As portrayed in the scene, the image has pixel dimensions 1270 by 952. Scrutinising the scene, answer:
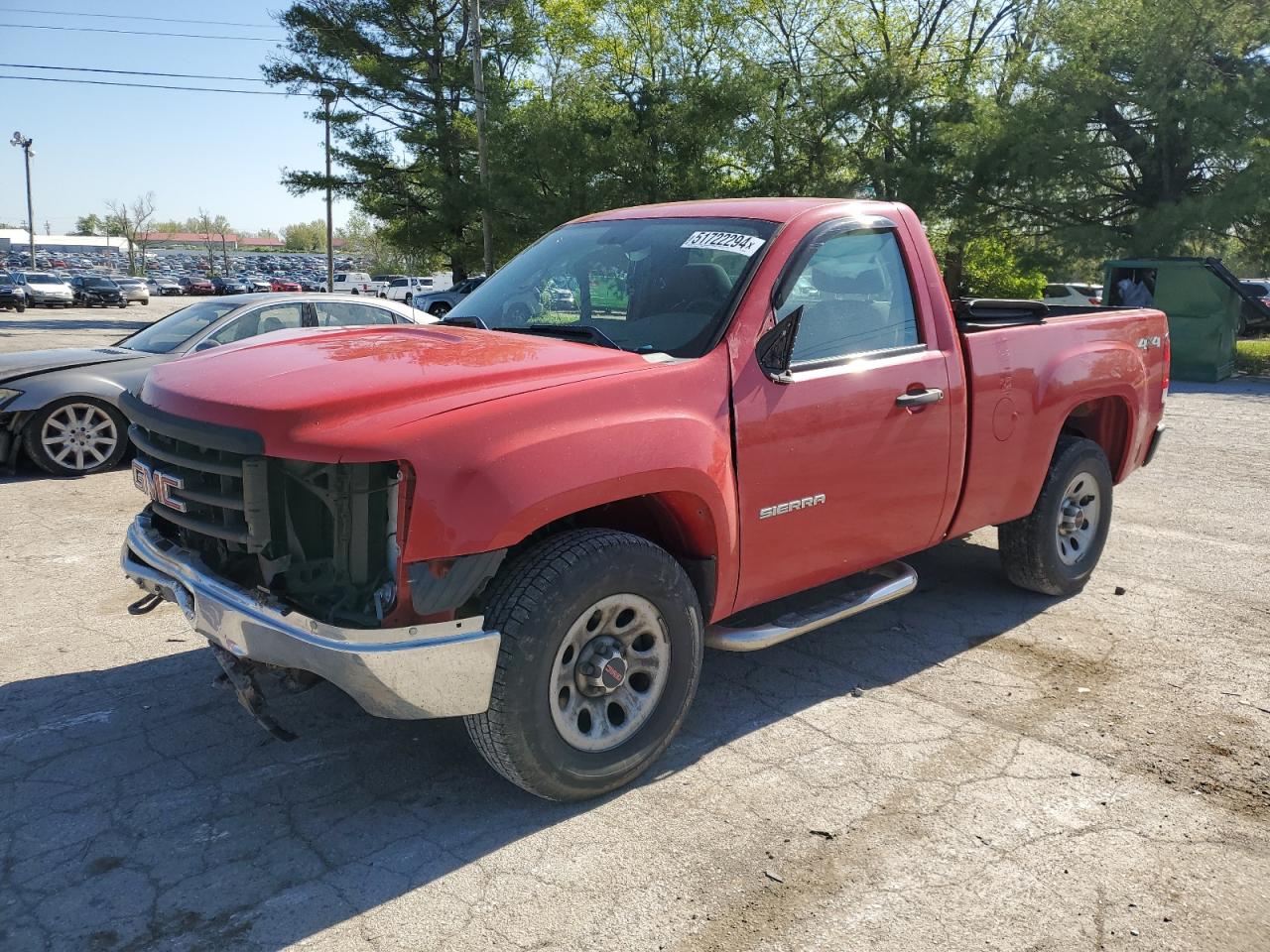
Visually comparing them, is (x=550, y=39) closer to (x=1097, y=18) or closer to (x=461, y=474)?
(x=1097, y=18)

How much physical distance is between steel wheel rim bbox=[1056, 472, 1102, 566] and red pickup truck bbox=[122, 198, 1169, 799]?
0.77 metres

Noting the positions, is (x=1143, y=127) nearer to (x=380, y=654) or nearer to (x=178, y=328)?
(x=178, y=328)

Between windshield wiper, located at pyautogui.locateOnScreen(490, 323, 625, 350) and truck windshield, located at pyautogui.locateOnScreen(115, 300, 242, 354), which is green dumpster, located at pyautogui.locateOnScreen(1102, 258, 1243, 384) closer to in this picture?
truck windshield, located at pyautogui.locateOnScreen(115, 300, 242, 354)

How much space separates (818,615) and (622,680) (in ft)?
3.45

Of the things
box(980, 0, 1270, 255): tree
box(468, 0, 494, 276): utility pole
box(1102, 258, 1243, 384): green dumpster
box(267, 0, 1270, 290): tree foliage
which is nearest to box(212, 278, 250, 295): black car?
box(267, 0, 1270, 290): tree foliage

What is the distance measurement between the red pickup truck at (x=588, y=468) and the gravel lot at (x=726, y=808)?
353 millimetres

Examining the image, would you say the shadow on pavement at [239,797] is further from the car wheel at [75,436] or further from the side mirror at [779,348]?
the car wheel at [75,436]

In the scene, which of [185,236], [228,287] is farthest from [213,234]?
[228,287]

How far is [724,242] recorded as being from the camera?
158 inches

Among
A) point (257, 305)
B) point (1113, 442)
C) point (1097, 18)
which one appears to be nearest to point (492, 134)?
point (1097, 18)

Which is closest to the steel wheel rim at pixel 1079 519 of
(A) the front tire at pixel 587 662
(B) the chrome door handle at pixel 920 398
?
(B) the chrome door handle at pixel 920 398

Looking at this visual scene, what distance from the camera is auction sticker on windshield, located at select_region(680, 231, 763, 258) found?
12.9ft

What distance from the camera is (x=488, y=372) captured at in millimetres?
3260

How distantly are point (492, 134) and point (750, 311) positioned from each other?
28.3 m
